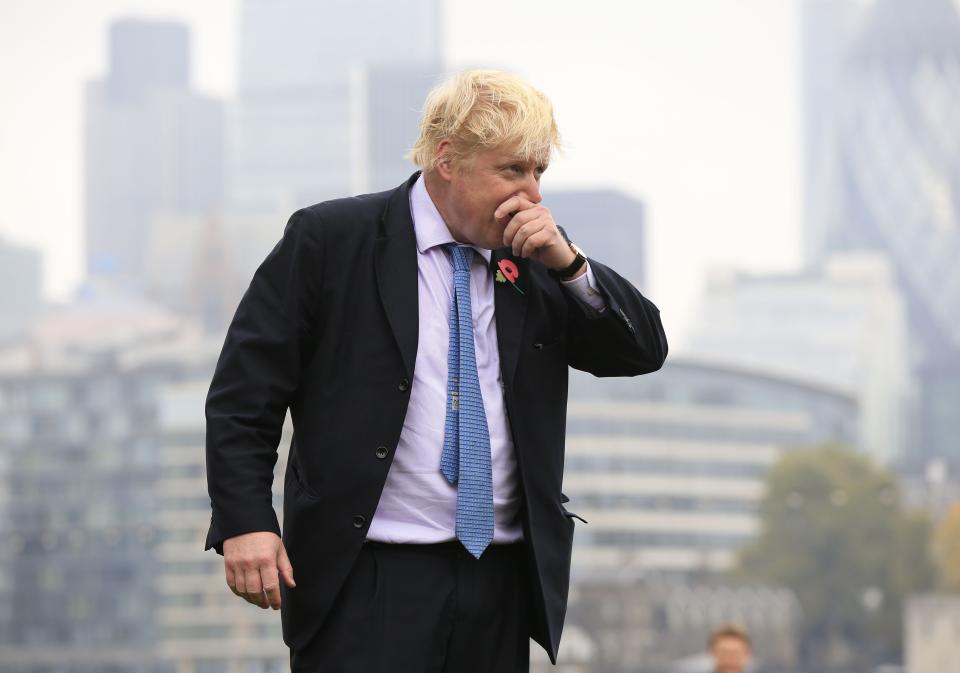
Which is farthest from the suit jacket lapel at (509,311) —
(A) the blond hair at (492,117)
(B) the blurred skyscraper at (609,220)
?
(B) the blurred skyscraper at (609,220)

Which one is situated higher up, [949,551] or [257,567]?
[257,567]

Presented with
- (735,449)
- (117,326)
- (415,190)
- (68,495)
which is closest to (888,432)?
(735,449)

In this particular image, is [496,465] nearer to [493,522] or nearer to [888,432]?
[493,522]

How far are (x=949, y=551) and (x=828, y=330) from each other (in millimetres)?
74056

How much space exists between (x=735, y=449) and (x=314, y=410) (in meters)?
118

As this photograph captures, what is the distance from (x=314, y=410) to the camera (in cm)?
353

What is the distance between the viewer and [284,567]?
338 centimetres

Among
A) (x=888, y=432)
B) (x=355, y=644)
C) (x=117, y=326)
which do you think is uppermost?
A: (x=355, y=644)

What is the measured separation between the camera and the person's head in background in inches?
422

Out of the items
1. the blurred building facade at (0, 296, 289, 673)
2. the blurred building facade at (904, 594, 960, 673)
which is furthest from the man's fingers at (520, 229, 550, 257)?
the blurred building facade at (0, 296, 289, 673)

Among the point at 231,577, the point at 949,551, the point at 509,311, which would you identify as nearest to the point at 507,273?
the point at 509,311

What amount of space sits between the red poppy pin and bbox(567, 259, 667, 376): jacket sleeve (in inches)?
4.3

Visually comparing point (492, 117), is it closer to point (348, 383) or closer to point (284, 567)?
point (348, 383)

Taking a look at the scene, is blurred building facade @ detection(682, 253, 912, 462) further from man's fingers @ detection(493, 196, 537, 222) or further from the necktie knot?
man's fingers @ detection(493, 196, 537, 222)
